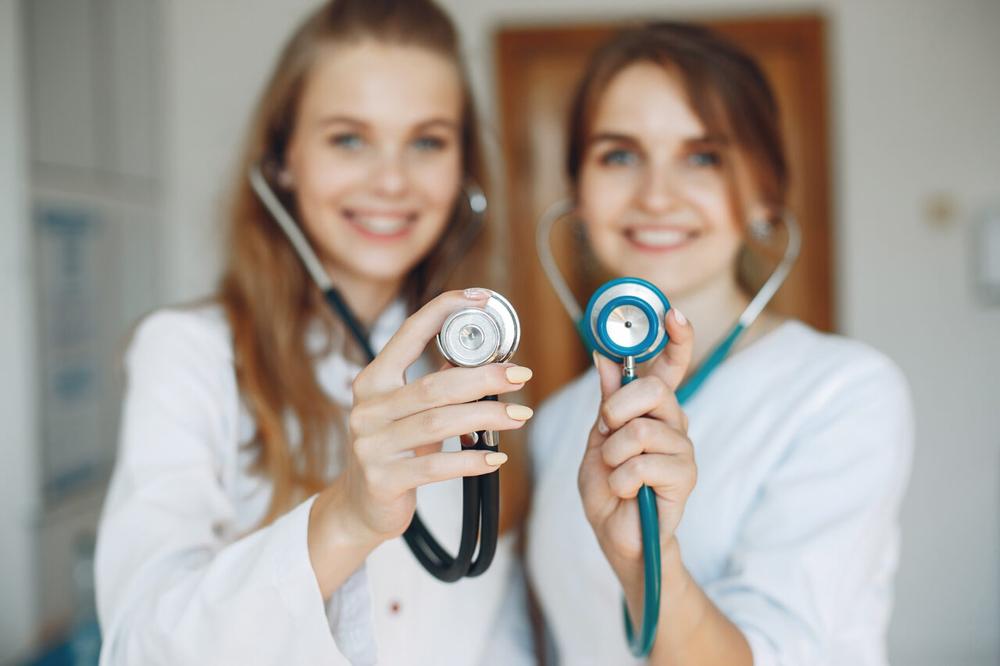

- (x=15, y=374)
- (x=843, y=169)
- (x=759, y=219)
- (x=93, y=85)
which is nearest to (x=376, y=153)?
(x=759, y=219)

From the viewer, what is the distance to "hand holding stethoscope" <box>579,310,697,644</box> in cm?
64

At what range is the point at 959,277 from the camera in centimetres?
271

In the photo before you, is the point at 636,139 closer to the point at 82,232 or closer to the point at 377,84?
the point at 377,84

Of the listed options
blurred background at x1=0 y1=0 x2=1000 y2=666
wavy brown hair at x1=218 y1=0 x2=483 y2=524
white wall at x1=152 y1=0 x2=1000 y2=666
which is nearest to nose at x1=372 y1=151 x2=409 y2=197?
wavy brown hair at x1=218 y1=0 x2=483 y2=524

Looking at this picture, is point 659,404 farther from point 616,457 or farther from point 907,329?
point 907,329

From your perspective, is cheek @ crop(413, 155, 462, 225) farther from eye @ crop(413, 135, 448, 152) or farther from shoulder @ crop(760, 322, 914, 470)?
shoulder @ crop(760, 322, 914, 470)

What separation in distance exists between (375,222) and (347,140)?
0.12 meters

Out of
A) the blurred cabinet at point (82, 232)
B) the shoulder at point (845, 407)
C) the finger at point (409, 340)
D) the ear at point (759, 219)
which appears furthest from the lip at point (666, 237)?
the blurred cabinet at point (82, 232)

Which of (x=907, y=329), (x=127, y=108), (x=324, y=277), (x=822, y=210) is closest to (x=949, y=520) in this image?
(x=907, y=329)

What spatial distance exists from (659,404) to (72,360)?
2049 millimetres

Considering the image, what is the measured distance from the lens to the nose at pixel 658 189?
1.08m

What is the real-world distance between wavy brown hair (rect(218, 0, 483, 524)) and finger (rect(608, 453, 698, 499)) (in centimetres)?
49

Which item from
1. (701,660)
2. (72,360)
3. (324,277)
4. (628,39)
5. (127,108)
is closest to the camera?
(701,660)

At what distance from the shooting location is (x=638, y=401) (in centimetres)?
64
